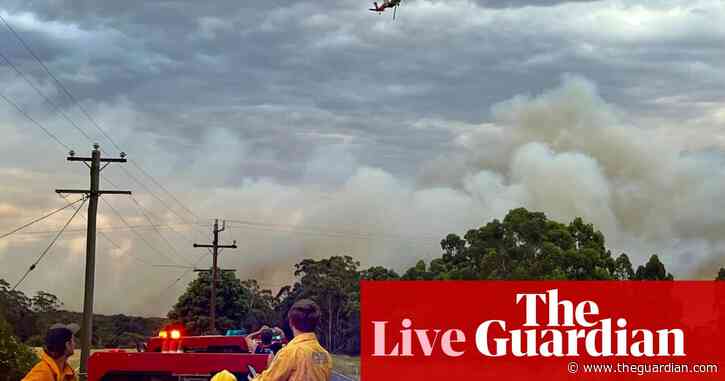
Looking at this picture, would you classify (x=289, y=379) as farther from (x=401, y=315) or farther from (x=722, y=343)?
(x=722, y=343)

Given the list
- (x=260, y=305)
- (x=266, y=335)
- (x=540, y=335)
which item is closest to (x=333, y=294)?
(x=260, y=305)

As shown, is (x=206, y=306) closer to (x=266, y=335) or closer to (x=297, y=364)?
(x=266, y=335)

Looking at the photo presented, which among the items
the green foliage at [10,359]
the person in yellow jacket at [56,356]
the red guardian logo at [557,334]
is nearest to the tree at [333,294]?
the red guardian logo at [557,334]

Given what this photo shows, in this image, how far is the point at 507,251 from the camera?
294 ft

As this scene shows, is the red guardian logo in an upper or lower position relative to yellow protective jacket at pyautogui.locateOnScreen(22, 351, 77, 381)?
upper

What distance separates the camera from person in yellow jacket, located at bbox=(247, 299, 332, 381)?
9211 millimetres

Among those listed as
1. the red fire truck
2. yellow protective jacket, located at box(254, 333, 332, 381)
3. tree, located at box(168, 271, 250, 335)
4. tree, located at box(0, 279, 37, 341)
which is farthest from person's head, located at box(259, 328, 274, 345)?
tree, located at box(168, 271, 250, 335)

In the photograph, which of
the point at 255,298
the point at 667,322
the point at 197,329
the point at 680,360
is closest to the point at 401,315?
the point at 680,360

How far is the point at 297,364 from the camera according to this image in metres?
9.23

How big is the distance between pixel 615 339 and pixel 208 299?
7228cm

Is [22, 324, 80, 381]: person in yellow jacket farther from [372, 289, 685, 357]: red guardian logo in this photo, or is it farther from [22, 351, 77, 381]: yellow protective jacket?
[372, 289, 685, 357]: red guardian logo

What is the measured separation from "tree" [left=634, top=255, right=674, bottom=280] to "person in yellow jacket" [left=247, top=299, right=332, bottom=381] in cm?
8270

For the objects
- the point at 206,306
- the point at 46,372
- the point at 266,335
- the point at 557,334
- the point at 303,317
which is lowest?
the point at 46,372

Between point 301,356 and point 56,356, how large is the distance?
1.78 metres
